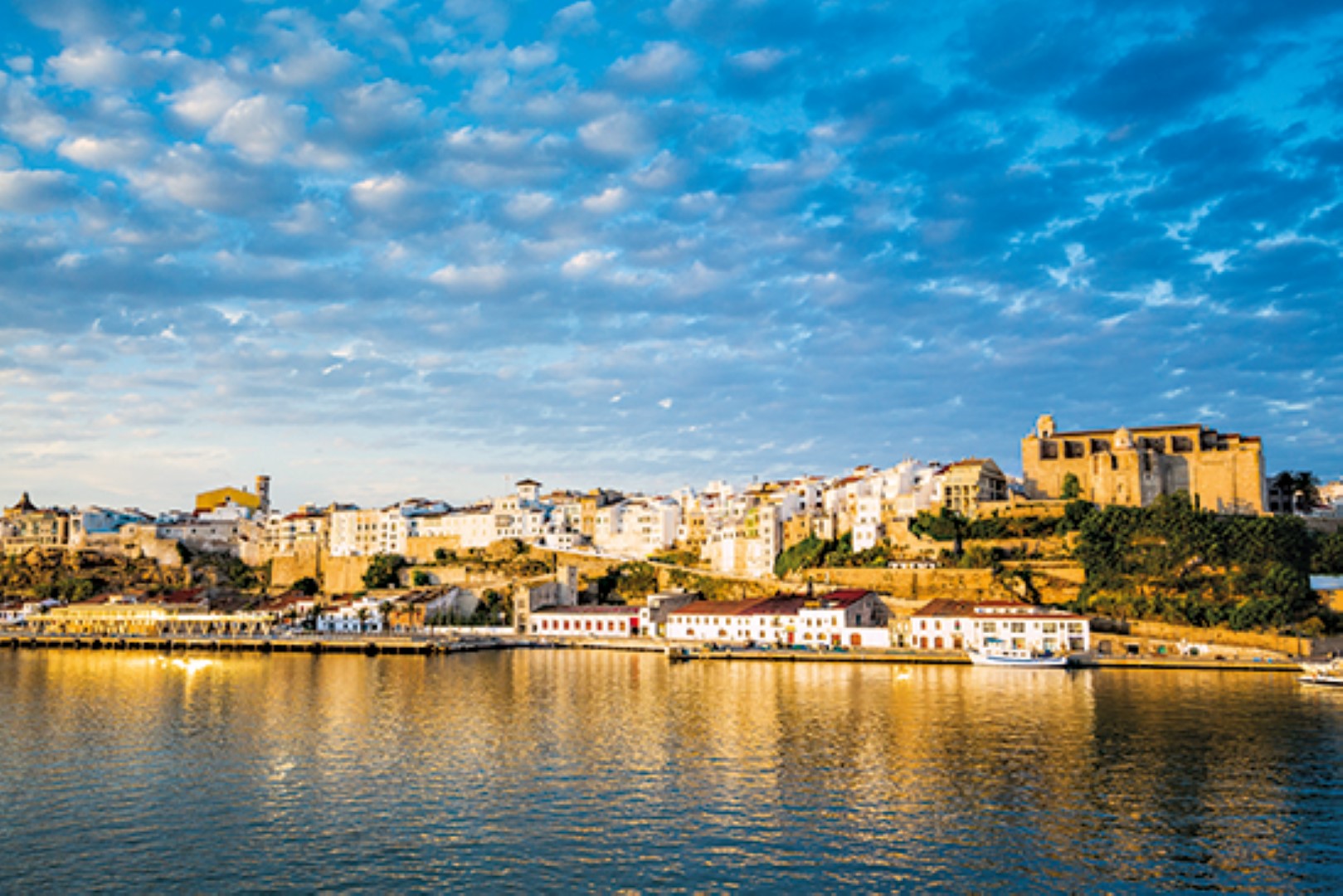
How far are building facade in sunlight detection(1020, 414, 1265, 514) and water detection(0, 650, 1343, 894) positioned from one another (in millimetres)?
28149

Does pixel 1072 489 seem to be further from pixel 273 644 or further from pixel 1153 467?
pixel 273 644

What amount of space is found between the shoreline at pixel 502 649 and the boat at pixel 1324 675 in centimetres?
293

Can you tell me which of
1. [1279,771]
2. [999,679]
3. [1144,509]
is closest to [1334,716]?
[1279,771]

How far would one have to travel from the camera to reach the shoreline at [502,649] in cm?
4534

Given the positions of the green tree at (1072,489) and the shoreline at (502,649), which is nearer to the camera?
the shoreline at (502,649)

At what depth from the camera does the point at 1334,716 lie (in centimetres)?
3012

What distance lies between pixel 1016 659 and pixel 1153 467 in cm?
2351

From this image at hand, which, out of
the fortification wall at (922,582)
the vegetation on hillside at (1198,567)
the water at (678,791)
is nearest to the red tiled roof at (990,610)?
the fortification wall at (922,582)

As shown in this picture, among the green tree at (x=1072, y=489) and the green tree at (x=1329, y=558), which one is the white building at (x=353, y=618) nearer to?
the green tree at (x=1072, y=489)

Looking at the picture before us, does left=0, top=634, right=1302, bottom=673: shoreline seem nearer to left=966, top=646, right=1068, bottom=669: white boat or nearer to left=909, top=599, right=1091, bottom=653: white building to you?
left=966, top=646, right=1068, bottom=669: white boat

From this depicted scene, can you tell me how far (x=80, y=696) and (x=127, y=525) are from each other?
2676 inches

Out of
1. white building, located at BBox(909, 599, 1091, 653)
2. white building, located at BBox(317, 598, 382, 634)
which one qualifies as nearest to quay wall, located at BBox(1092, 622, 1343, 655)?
white building, located at BBox(909, 599, 1091, 653)

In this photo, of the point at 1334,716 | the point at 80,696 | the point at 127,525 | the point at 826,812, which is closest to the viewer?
the point at 826,812

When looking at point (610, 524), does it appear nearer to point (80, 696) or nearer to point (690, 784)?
point (80, 696)
